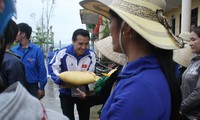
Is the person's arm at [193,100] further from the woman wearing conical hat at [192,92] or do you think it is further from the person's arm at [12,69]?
the person's arm at [12,69]

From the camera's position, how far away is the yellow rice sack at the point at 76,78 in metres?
3.60

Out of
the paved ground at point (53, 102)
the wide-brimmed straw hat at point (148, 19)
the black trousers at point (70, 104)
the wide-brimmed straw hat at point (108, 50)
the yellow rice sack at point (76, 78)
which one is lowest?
the paved ground at point (53, 102)

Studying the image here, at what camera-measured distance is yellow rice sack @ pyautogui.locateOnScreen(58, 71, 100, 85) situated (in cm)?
360

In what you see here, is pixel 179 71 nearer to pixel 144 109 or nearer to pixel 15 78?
pixel 15 78

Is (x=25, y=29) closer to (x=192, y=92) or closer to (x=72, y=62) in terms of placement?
(x=72, y=62)

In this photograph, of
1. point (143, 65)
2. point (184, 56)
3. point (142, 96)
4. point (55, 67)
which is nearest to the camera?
point (142, 96)

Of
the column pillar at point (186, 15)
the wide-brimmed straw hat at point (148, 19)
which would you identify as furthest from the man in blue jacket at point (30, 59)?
the column pillar at point (186, 15)

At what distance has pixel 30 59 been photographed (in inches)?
179

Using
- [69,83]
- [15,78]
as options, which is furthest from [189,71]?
[15,78]

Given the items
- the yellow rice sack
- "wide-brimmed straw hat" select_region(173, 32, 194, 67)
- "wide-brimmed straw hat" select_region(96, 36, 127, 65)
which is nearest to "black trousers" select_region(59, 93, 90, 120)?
the yellow rice sack

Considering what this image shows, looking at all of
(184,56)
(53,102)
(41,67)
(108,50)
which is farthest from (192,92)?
(53,102)

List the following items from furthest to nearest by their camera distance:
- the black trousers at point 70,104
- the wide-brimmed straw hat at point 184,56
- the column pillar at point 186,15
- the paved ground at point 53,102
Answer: the column pillar at point 186,15, the paved ground at point 53,102, the black trousers at point 70,104, the wide-brimmed straw hat at point 184,56

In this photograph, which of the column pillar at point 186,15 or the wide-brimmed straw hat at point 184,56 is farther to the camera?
the column pillar at point 186,15

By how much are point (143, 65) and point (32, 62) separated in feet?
10.6
